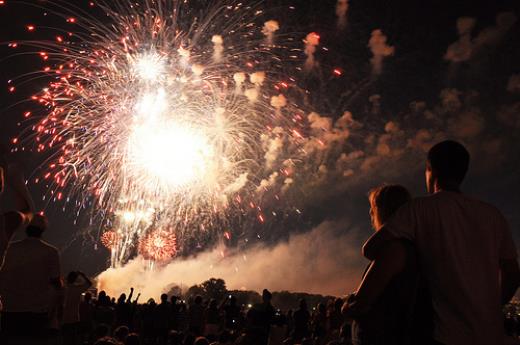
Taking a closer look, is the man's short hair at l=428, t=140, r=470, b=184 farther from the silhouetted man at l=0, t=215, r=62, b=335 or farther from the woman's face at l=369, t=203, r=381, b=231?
the silhouetted man at l=0, t=215, r=62, b=335

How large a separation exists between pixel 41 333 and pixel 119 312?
8779 millimetres

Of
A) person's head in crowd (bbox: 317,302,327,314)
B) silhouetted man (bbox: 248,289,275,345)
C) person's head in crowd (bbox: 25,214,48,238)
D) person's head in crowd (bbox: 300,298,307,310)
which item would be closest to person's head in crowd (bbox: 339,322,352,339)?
person's head in crowd (bbox: 317,302,327,314)

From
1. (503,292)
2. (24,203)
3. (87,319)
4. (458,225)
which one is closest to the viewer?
(458,225)

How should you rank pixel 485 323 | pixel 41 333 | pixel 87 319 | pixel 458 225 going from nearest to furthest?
pixel 485 323, pixel 458 225, pixel 41 333, pixel 87 319

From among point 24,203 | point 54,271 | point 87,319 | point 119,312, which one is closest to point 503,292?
point 24,203

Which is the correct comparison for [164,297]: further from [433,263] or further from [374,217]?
[433,263]

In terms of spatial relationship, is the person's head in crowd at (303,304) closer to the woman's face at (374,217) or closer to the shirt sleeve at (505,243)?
the woman's face at (374,217)

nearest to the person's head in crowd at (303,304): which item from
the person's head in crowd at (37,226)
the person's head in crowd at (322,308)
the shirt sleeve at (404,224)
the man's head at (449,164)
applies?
the person's head in crowd at (322,308)

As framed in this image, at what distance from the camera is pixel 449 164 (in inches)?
118

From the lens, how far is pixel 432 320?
2.66m

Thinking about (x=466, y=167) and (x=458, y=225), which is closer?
(x=458, y=225)

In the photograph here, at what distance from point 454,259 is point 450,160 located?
647 millimetres

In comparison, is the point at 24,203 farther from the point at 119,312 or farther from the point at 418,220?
the point at 119,312

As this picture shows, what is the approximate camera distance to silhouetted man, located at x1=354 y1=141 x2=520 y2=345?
2600mm
